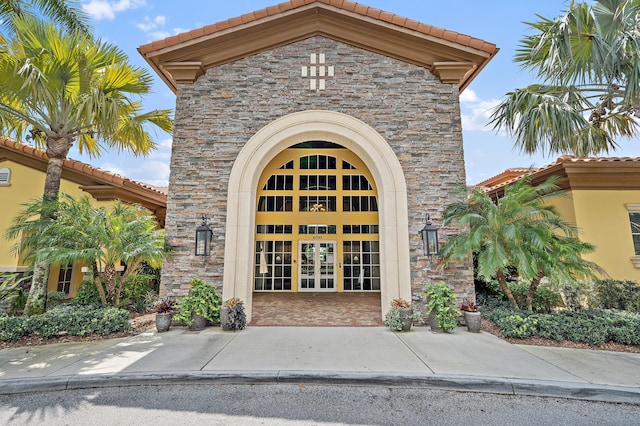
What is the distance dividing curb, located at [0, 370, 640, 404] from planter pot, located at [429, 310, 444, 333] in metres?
2.36

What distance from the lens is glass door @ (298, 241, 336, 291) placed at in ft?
44.0

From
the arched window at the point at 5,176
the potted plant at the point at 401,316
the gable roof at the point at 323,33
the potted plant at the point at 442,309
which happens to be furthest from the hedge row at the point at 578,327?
the arched window at the point at 5,176

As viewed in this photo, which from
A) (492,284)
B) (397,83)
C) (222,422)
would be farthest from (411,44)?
(222,422)

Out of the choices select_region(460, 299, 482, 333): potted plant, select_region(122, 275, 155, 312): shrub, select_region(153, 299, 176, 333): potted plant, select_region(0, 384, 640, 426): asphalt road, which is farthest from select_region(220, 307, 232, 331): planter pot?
select_region(460, 299, 482, 333): potted plant

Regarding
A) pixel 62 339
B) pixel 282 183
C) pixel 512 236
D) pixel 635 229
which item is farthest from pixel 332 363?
pixel 635 229

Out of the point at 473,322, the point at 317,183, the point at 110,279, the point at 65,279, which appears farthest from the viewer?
the point at 317,183

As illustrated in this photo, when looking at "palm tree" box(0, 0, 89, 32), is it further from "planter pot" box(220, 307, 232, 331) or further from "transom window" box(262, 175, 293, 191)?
"planter pot" box(220, 307, 232, 331)

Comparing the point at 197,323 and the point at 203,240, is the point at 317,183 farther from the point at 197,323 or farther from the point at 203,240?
the point at 197,323

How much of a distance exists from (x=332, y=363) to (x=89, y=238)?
620 centimetres

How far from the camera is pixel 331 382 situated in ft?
13.9

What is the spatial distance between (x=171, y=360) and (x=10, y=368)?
8.06 feet

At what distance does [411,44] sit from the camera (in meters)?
7.80

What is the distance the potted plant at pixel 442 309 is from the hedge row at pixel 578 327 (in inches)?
40.7

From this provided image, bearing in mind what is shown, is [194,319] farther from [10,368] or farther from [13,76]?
[13,76]
